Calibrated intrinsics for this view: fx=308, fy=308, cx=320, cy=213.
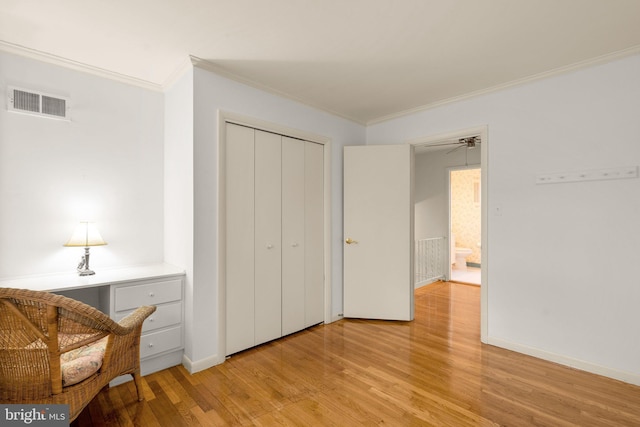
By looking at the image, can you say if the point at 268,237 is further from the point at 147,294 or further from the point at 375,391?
the point at 375,391

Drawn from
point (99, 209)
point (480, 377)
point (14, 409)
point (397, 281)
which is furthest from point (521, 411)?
point (99, 209)

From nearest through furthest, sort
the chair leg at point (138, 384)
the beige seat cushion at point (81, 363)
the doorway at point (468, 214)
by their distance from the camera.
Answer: the beige seat cushion at point (81, 363)
the chair leg at point (138, 384)
the doorway at point (468, 214)

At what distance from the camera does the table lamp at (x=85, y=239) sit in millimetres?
2445

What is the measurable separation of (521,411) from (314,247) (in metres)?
2.25

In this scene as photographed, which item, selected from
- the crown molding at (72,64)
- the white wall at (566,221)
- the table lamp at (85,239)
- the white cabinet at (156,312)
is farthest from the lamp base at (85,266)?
the white wall at (566,221)

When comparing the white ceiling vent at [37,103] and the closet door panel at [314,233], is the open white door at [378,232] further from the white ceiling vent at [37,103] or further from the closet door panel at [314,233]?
the white ceiling vent at [37,103]

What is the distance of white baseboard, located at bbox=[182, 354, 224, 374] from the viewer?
249cm

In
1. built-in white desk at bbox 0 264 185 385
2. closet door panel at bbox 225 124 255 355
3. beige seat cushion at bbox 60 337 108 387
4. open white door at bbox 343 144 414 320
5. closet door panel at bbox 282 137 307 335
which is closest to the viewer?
beige seat cushion at bbox 60 337 108 387

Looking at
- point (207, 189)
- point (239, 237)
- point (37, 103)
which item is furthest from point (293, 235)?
point (37, 103)

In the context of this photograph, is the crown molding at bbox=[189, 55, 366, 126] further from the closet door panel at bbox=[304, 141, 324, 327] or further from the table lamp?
the table lamp

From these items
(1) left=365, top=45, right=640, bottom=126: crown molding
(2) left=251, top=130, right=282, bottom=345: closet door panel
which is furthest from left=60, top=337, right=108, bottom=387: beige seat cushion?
(1) left=365, top=45, right=640, bottom=126: crown molding

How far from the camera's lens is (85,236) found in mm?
2480

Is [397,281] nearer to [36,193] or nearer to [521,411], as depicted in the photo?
[521,411]

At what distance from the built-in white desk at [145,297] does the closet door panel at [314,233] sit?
4.45 feet
